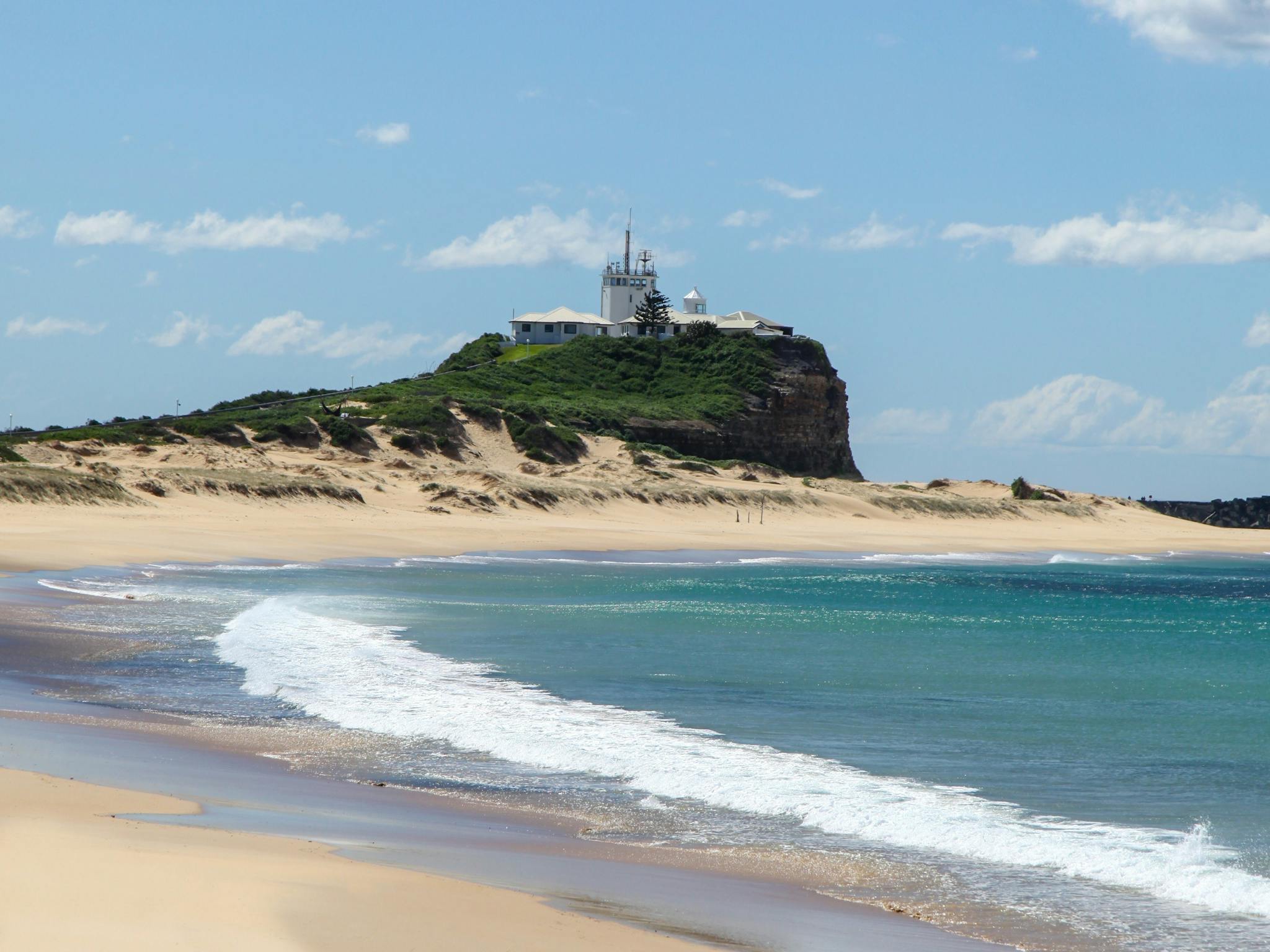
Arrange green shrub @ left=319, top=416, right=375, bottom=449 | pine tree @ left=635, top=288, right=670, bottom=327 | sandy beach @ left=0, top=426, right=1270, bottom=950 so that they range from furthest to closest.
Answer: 1. pine tree @ left=635, top=288, right=670, bottom=327
2. green shrub @ left=319, top=416, right=375, bottom=449
3. sandy beach @ left=0, top=426, right=1270, bottom=950

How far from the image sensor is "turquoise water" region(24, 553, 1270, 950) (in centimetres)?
838

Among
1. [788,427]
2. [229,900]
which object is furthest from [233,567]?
[788,427]

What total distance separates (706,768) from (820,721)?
10.0ft

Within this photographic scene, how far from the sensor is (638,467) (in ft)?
208

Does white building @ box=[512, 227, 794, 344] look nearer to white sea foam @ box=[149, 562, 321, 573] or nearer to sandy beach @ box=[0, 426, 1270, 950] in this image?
sandy beach @ box=[0, 426, 1270, 950]

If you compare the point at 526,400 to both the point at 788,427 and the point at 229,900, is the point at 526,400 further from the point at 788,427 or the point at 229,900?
the point at 229,900

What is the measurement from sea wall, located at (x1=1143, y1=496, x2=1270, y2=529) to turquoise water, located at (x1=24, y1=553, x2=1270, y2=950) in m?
78.2

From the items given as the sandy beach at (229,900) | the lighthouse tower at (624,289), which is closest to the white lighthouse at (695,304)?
the lighthouse tower at (624,289)

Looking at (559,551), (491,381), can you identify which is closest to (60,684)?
(559,551)

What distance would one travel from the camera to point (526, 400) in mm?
77188

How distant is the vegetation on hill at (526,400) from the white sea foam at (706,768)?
35106 mm

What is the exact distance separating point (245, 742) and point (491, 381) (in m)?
71.4

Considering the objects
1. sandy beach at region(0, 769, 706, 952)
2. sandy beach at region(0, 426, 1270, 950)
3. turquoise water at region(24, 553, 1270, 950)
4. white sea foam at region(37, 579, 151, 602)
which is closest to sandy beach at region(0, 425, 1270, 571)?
sandy beach at region(0, 426, 1270, 950)

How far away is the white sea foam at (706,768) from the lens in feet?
28.0
